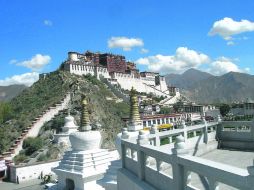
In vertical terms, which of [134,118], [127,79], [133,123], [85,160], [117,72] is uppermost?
[117,72]

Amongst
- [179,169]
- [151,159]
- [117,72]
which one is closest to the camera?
[179,169]

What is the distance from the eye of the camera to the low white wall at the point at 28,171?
2816cm

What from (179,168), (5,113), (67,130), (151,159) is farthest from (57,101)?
(179,168)

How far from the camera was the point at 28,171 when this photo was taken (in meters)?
28.4

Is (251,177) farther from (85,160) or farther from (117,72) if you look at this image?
(117,72)

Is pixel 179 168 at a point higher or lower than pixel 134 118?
lower

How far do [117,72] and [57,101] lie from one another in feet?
157

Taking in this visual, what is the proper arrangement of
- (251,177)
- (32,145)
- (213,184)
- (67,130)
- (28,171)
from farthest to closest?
(32,145) → (67,130) → (28,171) → (213,184) → (251,177)

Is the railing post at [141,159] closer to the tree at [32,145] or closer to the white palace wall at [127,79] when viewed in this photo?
the tree at [32,145]

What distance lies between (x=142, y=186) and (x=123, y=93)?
294 ft

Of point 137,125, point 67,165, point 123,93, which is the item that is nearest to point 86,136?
point 67,165

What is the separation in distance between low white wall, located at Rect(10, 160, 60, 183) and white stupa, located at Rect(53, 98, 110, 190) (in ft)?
29.6

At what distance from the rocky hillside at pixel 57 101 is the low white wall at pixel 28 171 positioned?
843 inches

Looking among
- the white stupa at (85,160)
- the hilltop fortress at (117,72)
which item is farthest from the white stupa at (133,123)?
the hilltop fortress at (117,72)
